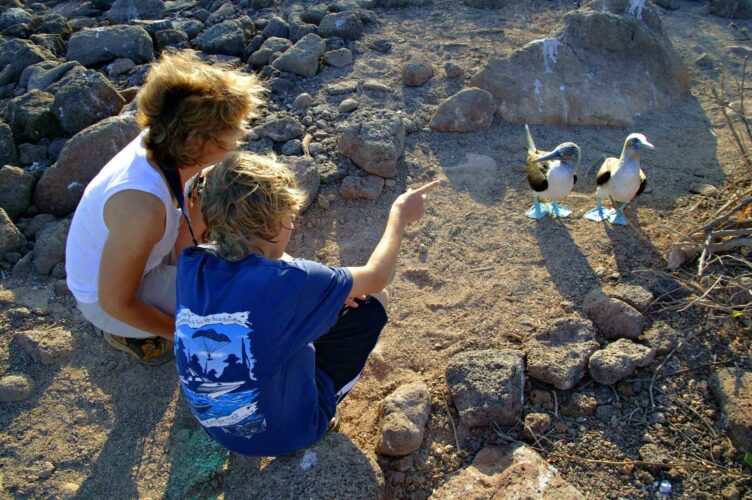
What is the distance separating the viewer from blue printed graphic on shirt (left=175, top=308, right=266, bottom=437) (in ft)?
6.59

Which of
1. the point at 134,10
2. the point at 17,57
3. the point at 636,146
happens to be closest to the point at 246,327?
the point at 636,146

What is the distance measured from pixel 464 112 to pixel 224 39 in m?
2.69

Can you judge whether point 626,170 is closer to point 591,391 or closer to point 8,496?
point 591,391

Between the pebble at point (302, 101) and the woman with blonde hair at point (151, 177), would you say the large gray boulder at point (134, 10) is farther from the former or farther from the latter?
the woman with blonde hair at point (151, 177)

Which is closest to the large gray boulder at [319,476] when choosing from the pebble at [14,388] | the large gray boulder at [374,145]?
the pebble at [14,388]

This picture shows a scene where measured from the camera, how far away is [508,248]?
4043 mm

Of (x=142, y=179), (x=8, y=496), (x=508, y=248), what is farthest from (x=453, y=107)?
(x=8, y=496)

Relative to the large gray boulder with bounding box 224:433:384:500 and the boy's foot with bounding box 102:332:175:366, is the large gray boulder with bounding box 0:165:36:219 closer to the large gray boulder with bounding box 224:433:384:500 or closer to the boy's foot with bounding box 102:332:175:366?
the boy's foot with bounding box 102:332:175:366

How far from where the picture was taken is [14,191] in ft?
13.9

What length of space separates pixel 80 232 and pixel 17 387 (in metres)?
1.15

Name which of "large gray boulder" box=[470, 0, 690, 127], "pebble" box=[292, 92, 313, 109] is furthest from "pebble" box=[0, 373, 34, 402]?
"large gray boulder" box=[470, 0, 690, 127]

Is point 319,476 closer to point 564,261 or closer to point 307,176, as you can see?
point 564,261

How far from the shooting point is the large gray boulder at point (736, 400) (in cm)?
266

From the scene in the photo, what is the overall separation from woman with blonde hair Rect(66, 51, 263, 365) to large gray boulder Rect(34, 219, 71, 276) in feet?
4.17
